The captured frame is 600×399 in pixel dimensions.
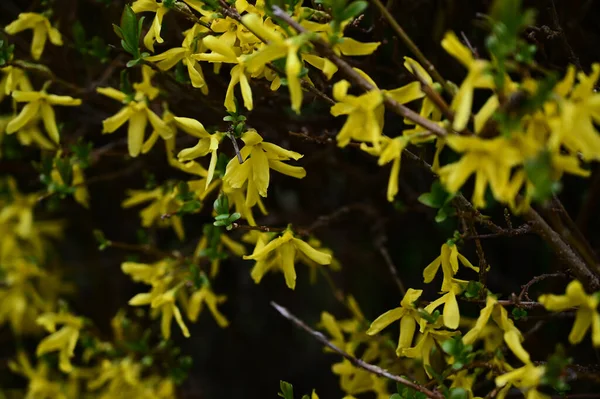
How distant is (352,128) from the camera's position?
0.80 meters

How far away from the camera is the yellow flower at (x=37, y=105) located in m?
1.23

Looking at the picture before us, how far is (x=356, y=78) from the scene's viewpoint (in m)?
0.81

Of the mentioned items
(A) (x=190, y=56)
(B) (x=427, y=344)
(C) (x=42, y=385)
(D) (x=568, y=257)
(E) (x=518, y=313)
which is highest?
(A) (x=190, y=56)

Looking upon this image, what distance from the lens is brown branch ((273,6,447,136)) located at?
77 cm

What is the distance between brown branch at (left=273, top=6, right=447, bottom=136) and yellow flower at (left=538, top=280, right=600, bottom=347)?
0.77 feet

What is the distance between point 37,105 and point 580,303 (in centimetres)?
102

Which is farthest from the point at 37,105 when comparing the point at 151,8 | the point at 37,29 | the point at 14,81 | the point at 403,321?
the point at 403,321

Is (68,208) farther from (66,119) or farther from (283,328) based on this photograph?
(283,328)

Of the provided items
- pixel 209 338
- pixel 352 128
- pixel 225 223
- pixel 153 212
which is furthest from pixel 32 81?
pixel 209 338

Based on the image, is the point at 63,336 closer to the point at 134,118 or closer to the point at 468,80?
the point at 134,118

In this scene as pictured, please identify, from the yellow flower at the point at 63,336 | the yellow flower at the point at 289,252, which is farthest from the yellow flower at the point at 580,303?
the yellow flower at the point at 63,336

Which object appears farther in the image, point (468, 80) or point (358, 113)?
point (358, 113)

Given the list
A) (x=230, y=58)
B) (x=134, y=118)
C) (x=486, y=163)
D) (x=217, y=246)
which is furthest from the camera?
(x=217, y=246)

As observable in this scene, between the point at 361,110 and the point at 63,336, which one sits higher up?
the point at 361,110
